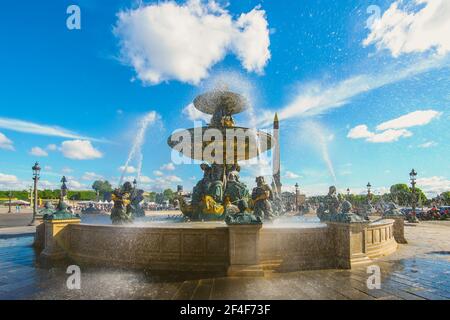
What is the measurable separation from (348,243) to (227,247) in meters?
3.27

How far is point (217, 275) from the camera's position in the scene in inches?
257

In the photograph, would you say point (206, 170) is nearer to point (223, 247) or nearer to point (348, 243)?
point (223, 247)

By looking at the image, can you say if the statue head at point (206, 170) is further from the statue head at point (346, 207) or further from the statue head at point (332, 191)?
the statue head at point (346, 207)

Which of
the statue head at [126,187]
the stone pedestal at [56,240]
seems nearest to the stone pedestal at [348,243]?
the statue head at [126,187]

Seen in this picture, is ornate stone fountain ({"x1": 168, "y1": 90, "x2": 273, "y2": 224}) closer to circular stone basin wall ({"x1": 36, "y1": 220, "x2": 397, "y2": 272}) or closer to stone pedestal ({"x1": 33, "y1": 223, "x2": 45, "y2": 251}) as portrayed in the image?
circular stone basin wall ({"x1": 36, "y1": 220, "x2": 397, "y2": 272})

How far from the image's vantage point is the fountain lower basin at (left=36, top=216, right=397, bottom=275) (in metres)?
6.68

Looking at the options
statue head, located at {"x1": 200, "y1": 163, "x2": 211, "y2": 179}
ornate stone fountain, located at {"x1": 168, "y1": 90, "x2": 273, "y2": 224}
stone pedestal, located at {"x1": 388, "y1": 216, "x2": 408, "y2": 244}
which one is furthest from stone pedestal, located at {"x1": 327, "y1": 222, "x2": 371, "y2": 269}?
statue head, located at {"x1": 200, "y1": 163, "x2": 211, "y2": 179}

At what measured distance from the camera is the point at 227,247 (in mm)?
6953

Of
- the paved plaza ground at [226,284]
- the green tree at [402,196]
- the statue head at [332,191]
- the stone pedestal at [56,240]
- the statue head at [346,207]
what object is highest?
the statue head at [332,191]

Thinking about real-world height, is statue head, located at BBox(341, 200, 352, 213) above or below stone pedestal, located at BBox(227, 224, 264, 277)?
above

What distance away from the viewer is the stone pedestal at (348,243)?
7301mm
